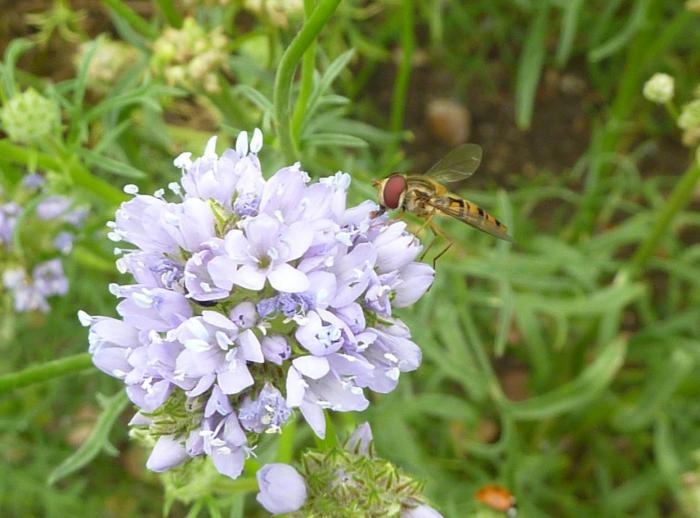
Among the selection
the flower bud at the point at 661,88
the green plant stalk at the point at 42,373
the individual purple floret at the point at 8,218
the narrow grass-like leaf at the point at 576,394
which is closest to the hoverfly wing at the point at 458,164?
the flower bud at the point at 661,88

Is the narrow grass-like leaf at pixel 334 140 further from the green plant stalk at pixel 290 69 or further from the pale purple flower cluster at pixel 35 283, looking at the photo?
the pale purple flower cluster at pixel 35 283

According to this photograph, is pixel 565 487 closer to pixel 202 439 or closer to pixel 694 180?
pixel 694 180

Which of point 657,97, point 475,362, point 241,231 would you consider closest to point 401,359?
point 241,231

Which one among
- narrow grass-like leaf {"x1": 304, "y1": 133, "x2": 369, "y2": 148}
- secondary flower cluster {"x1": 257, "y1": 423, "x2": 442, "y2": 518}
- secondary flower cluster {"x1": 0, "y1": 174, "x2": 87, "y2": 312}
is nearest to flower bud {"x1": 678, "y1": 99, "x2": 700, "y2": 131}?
narrow grass-like leaf {"x1": 304, "y1": 133, "x2": 369, "y2": 148}

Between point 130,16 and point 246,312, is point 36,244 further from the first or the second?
point 246,312

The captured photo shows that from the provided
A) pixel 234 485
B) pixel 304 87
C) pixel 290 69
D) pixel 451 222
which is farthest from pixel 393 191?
pixel 451 222

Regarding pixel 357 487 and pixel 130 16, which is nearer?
pixel 357 487
